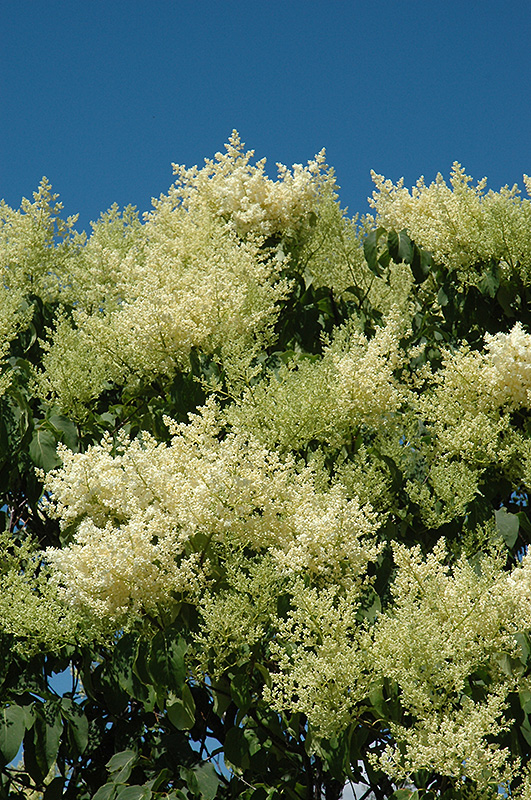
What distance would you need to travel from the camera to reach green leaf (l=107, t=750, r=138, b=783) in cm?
360

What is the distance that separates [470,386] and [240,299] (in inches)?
56.8

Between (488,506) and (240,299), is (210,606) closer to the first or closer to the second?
(488,506)

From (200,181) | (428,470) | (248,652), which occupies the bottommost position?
(248,652)

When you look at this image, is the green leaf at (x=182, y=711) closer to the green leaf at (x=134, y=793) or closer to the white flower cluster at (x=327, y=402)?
the green leaf at (x=134, y=793)

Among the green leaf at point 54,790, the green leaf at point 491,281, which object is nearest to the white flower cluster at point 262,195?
the green leaf at point 491,281

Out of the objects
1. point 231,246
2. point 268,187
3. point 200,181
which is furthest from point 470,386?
point 200,181

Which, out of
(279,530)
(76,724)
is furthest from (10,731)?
(279,530)

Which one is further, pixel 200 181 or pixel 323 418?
pixel 200 181

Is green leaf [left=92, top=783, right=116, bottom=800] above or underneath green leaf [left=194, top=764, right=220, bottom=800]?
above

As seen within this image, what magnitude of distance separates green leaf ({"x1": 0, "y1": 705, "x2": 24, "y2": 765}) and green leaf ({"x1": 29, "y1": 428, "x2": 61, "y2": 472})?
122 cm

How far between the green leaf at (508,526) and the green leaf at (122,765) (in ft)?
6.09

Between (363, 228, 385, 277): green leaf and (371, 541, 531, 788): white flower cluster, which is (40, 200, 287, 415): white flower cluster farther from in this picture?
(371, 541, 531, 788): white flower cluster

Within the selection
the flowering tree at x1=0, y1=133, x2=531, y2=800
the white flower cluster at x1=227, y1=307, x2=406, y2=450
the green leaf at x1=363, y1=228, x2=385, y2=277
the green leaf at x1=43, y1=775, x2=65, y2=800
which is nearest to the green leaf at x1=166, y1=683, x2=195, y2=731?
the flowering tree at x1=0, y1=133, x2=531, y2=800

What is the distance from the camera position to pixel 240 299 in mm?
5184
